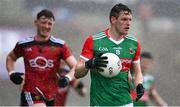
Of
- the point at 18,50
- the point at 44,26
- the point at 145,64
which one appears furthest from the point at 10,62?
the point at 145,64

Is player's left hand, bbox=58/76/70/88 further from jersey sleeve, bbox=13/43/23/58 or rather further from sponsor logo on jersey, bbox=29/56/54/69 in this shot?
jersey sleeve, bbox=13/43/23/58

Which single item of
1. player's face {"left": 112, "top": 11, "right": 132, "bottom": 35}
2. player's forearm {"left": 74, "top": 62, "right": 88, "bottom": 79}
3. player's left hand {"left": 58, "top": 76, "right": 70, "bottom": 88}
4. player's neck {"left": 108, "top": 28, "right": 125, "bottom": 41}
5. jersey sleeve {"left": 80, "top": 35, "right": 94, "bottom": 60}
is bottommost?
player's left hand {"left": 58, "top": 76, "right": 70, "bottom": 88}

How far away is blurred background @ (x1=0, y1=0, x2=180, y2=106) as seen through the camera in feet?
43.4

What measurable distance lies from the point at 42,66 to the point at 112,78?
1359 millimetres

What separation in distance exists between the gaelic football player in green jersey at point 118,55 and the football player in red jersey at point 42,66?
1.04 meters

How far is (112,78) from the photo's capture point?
8805 millimetres

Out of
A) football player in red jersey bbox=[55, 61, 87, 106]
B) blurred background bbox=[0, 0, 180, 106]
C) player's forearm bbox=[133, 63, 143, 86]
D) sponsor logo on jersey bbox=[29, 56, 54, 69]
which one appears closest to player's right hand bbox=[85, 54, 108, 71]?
player's forearm bbox=[133, 63, 143, 86]

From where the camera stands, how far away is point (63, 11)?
13.3 metres

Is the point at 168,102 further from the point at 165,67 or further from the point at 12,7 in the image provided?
the point at 12,7

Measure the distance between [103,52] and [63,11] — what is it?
14.8 ft

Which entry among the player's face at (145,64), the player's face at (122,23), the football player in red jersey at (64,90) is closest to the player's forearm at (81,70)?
the player's face at (122,23)

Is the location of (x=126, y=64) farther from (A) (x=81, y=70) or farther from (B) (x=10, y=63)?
(B) (x=10, y=63)

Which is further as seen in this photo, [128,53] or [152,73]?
[152,73]

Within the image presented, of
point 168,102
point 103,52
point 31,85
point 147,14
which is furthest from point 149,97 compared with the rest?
point 103,52
